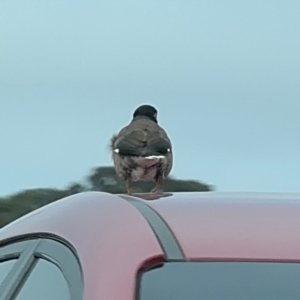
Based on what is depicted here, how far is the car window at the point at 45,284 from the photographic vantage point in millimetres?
2725

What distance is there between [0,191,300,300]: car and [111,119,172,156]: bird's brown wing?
6743 millimetres

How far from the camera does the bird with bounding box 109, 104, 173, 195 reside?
986 cm

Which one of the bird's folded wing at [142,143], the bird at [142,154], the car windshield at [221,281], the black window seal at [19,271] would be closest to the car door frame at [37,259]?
the black window seal at [19,271]

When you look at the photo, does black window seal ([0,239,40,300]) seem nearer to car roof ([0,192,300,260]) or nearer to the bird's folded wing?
car roof ([0,192,300,260])

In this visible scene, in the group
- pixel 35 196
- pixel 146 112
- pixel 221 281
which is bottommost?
pixel 146 112

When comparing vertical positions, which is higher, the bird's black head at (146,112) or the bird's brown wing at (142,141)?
the bird's black head at (146,112)

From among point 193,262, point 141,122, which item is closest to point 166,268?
point 193,262

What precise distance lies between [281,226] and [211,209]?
0.25 metres

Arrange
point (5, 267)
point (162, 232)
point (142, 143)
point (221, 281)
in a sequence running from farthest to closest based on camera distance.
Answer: point (142, 143), point (5, 267), point (162, 232), point (221, 281)

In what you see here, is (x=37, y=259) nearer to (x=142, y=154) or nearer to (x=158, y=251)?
(x=158, y=251)

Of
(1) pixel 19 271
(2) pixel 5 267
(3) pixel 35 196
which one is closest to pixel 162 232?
(1) pixel 19 271

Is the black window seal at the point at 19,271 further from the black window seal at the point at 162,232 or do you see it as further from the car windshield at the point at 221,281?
the car windshield at the point at 221,281

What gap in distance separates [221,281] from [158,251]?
0.18 metres

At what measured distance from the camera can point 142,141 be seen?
10195mm
